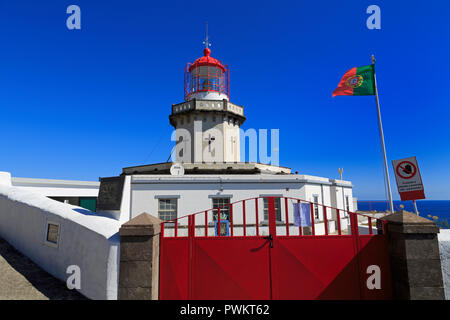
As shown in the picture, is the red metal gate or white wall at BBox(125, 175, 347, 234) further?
white wall at BBox(125, 175, 347, 234)

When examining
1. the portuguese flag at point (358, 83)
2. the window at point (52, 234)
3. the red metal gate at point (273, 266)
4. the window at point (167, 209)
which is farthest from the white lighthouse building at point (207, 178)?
A: the portuguese flag at point (358, 83)

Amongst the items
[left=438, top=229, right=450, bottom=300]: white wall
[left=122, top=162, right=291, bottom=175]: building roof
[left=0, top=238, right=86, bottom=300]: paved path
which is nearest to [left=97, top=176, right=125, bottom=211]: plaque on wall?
[left=0, top=238, right=86, bottom=300]: paved path

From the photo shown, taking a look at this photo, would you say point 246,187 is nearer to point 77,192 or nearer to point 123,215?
point 123,215

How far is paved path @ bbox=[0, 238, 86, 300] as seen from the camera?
536 cm

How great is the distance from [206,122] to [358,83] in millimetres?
13126

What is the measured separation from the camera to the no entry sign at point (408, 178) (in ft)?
22.4

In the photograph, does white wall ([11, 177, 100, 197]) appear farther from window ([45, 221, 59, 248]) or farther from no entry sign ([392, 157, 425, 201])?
no entry sign ([392, 157, 425, 201])

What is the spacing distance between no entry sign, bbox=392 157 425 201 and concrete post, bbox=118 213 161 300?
7555 mm

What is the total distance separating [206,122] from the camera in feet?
68.3

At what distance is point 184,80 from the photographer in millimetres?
23062

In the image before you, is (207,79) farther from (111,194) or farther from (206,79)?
(111,194)

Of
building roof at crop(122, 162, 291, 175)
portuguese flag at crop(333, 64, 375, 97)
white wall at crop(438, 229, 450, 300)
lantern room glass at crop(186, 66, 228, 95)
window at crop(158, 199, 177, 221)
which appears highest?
lantern room glass at crop(186, 66, 228, 95)

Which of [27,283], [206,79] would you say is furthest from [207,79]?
[27,283]
